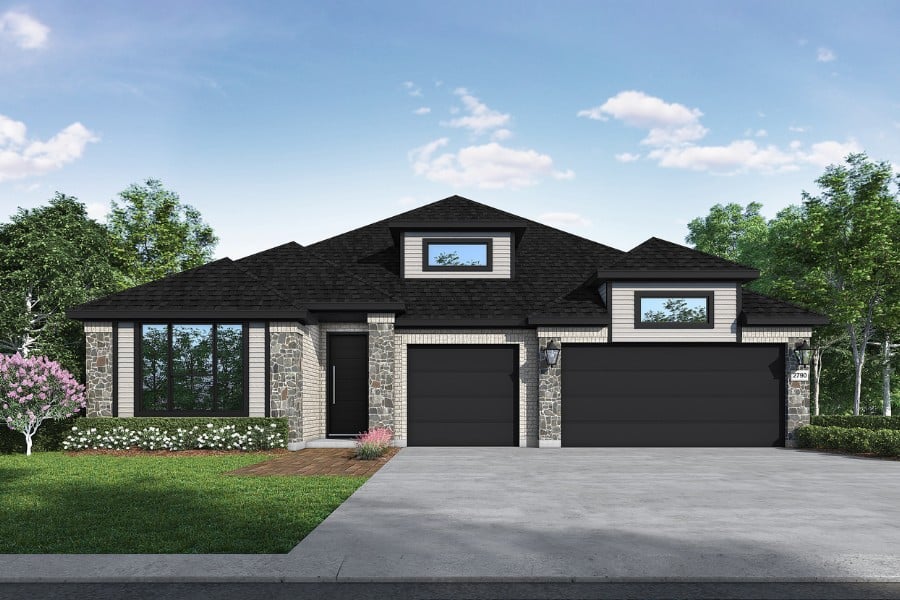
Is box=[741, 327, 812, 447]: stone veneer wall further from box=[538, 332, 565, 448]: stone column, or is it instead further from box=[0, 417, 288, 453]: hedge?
box=[0, 417, 288, 453]: hedge

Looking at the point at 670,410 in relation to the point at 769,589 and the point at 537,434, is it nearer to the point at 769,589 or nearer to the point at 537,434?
the point at 537,434

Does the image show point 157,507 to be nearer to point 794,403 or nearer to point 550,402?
point 550,402

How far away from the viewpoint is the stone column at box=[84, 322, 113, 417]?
701 inches

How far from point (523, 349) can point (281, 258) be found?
756 cm

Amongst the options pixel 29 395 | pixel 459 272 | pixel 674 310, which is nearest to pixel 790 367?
pixel 674 310

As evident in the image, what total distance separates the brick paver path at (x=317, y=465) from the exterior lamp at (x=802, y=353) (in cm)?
1055

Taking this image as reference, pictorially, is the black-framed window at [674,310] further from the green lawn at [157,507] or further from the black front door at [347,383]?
the green lawn at [157,507]

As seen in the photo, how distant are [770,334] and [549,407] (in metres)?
6.05

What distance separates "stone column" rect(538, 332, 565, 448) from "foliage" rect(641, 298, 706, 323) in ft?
9.41

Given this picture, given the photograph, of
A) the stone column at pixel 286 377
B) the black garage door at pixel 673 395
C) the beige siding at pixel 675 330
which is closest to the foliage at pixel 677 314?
the beige siding at pixel 675 330

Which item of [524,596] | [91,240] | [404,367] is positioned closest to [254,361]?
[404,367]

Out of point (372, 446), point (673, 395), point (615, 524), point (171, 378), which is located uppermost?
point (171, 378)

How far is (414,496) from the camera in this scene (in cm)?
1073

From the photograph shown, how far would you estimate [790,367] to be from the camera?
1883 centimetres
